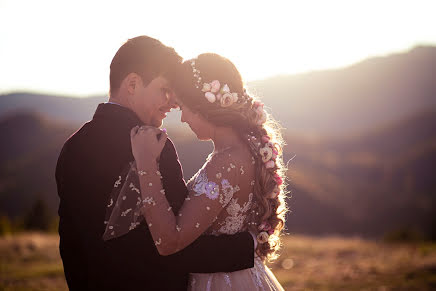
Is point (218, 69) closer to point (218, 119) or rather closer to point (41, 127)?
point (218, 119)

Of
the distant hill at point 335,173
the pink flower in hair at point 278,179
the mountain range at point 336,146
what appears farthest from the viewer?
the mountain range at point 336,146

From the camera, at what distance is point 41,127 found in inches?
5797

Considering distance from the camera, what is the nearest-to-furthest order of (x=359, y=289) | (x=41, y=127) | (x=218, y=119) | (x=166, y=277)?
(x=166, y=277), (x=218, y=119), (x=359, y=289), (x=41, y=127)

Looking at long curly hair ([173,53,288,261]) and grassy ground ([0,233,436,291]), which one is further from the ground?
long curly hair ([173,53,288,261])

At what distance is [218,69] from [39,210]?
96.5ft

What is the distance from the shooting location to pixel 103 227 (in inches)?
158

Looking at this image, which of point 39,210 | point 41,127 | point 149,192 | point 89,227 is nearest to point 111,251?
point 89,227

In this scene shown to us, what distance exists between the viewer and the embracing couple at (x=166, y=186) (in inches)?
157

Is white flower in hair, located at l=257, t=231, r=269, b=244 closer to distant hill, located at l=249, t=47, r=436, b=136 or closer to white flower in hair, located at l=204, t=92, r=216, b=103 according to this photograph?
white flower in hair, located at l=204, t=92, r=216, b=103

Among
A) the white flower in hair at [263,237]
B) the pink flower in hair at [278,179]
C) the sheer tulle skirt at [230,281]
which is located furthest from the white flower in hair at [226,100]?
the sheer tulle skirt at [230,281]

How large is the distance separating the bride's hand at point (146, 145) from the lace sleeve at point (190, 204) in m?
0.10

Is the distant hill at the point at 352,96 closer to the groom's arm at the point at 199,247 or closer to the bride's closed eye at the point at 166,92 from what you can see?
the bride's closed eye at the point at 166,92

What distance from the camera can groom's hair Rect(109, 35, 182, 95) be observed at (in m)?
4.55

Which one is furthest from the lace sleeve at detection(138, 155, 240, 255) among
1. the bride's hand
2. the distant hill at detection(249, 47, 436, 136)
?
the distant hill at detection(249, 47, 436, 136)
